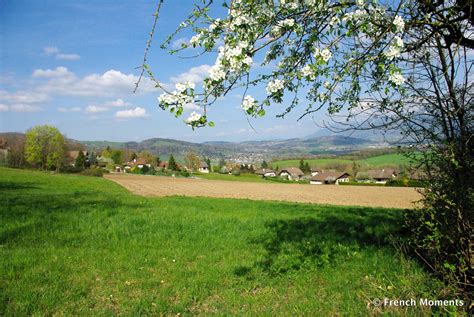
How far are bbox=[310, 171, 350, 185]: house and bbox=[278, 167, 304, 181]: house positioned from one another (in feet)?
43.5

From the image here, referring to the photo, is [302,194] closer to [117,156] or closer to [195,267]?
[195,267]

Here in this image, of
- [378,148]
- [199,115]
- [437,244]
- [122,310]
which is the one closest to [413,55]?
[378,148]

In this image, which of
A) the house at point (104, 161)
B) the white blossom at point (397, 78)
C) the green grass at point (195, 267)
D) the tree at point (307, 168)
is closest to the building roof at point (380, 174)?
the tree at point (307, 168)

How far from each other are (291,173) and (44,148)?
261 ft

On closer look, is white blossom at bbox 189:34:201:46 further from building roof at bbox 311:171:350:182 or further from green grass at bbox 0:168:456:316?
building roof at bbox 311:171:350:182

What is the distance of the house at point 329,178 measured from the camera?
102m

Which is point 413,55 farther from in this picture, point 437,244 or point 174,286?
point 174,286

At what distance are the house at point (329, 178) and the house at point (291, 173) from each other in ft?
A: 43.5

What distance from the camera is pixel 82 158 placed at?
10125cm

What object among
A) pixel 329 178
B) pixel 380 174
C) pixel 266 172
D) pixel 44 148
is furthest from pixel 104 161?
pixel 380 174

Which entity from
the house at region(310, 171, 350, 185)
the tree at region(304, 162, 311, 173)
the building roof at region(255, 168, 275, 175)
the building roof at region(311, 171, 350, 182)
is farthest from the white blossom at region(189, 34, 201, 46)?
the tree at region(304, 162, 311, 173)

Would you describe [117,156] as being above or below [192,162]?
above

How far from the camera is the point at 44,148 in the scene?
89688mm

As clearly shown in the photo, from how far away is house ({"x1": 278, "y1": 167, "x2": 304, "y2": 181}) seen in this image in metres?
123
